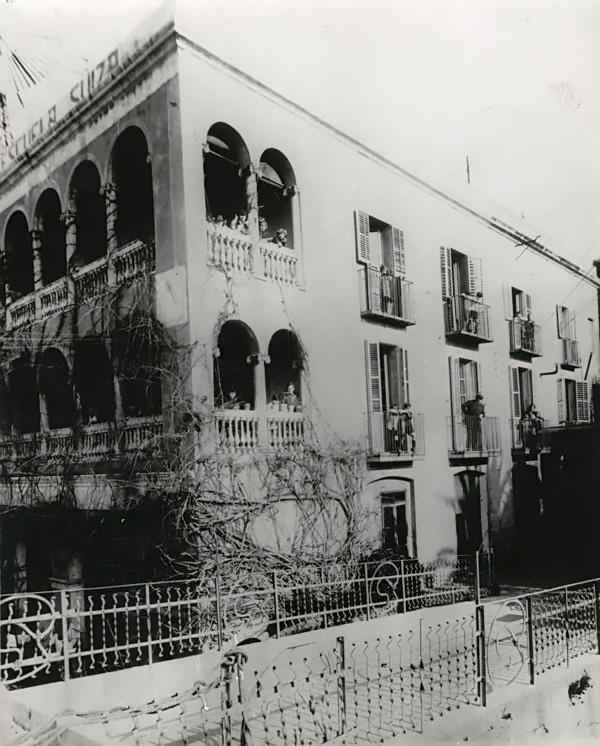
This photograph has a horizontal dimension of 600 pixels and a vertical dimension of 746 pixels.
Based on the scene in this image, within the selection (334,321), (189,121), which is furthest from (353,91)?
(334,321)

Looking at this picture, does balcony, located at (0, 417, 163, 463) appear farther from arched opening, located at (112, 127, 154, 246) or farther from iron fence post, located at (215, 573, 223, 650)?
arched opening, located at (112, 127, 154, 246)

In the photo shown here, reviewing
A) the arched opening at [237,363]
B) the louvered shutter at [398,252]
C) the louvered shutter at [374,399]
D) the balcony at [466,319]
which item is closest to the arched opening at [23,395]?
the arched opening at [237,363]

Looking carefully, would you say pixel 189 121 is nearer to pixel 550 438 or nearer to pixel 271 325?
pixel 271 325

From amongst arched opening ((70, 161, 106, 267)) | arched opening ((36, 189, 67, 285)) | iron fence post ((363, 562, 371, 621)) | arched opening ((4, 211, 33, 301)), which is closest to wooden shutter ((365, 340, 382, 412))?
iron fence post ((363, 562, 371, 621))

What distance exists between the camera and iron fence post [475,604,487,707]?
19.7 feet

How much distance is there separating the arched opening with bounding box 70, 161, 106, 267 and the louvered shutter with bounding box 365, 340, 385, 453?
3.24 m

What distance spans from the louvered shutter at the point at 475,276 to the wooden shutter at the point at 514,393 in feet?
4.17

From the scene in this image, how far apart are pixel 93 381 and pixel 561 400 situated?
6620 mm

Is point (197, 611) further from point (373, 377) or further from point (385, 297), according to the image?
point (385, 297)

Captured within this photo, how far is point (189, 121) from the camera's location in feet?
21.5

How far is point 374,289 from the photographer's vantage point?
8039 millimetres

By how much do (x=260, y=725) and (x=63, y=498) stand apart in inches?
120

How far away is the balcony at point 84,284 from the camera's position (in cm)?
669

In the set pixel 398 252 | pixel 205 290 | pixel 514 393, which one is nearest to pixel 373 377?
pixel 398 252
